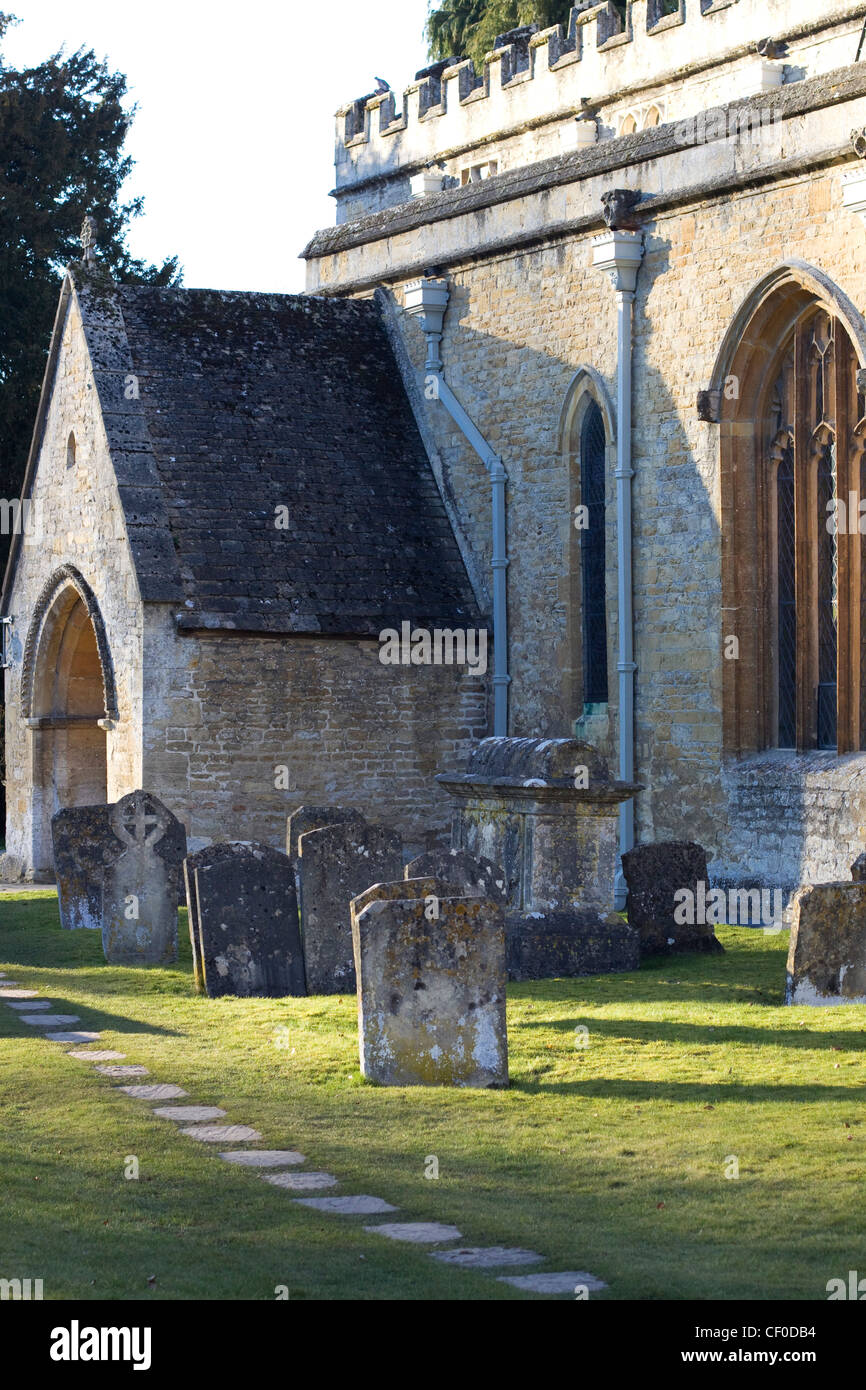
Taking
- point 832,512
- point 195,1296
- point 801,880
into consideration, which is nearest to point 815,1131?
point 195,1296

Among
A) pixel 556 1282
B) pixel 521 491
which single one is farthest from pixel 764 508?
pixel 556 1282

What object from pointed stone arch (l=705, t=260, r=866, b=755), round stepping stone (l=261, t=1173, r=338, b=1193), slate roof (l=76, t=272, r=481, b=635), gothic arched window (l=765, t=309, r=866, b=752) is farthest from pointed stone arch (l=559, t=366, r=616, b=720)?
round stepping stone (l=261, t=1173, r=338, b=1193)

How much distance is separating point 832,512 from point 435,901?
26.7 feet

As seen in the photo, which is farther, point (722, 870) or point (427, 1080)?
point (722, 870)

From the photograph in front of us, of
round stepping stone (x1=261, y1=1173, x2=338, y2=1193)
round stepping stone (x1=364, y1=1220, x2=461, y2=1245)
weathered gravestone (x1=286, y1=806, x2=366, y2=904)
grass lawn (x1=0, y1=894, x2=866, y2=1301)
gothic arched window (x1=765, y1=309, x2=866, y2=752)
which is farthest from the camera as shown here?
gothic arched window (x1=765, y1=309, x2=866, y2=752)

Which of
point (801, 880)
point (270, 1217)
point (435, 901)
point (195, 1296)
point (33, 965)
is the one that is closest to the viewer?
point (195, 1296)

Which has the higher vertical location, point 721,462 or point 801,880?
point 721,462

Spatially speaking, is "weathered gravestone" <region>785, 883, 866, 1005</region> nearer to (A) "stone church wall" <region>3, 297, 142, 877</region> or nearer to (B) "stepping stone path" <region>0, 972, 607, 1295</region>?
(B) "stepping stone path" <region>0, 972, 607, 1295</region>

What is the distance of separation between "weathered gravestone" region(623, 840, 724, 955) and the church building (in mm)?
1819

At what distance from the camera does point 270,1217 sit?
7402 millimetres

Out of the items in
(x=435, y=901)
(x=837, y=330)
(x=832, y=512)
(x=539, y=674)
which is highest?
(x=837, y=330)

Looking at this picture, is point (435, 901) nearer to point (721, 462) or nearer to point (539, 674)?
point (721, 462)

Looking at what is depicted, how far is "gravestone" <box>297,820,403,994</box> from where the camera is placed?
13125mm

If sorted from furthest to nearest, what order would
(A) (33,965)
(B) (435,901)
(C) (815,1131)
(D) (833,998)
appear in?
(A) (33,965)
(D) (833,998)
(B) (435,901)
(C) (815,1131)
